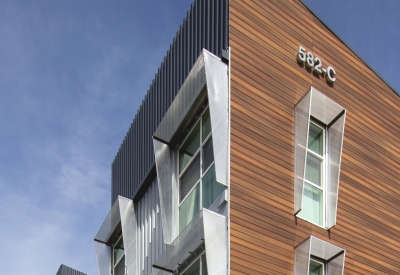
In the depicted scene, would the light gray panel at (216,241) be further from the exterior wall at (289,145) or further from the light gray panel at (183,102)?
the light gray panel at (183,102)

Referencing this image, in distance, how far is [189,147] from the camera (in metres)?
17.7

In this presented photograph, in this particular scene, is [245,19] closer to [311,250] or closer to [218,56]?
[218,56]

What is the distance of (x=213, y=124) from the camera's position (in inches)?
590

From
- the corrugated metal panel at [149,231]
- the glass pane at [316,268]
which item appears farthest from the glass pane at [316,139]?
the corrugated metal panel at [149,231]

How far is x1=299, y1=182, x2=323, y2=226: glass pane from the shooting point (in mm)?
16250

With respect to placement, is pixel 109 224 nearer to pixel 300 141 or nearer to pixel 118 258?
pixel 118 258

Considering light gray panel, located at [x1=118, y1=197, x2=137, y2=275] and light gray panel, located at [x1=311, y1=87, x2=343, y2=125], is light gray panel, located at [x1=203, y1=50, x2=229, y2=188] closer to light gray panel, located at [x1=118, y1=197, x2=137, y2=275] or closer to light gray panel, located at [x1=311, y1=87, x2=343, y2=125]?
light gray panel, located at [x1=311, y1=87, x2=343, y2=125]

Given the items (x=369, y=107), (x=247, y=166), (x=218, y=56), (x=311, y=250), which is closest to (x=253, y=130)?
(x=247, y=166)

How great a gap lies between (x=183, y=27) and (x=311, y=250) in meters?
7.37

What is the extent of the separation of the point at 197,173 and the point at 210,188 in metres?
1.09

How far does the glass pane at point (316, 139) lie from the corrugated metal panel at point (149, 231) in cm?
476

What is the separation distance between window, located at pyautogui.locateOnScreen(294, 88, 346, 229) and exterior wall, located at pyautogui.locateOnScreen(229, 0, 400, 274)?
216mm

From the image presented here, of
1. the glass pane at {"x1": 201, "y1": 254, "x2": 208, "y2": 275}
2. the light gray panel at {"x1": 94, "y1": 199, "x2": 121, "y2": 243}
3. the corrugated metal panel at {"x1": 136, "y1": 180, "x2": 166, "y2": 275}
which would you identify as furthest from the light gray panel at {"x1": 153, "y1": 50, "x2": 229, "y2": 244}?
the light gray panel at {"x1": 94, "y1": 199, "x2": 121, "y2": 243}

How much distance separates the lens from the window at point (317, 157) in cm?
1609
